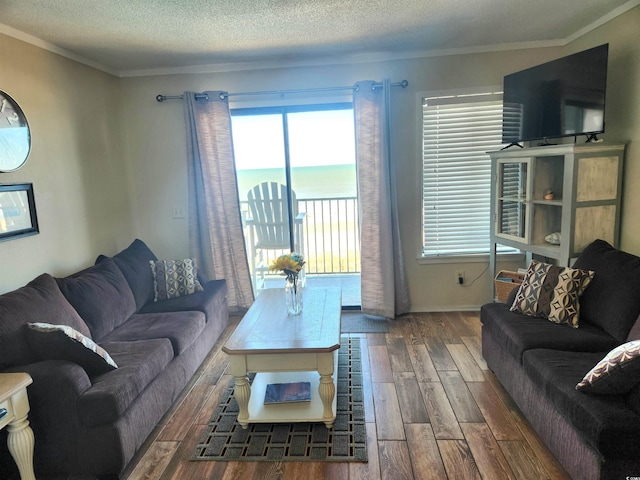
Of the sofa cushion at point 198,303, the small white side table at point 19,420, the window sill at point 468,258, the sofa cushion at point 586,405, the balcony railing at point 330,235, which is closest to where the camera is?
the sofa cushion at point 586,405

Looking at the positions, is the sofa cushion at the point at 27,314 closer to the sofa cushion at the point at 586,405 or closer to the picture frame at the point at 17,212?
the picture frame at the point at 17,212

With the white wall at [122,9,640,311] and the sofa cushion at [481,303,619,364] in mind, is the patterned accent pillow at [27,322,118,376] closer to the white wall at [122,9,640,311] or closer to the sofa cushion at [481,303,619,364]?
the white wall at [122,9,640,311]

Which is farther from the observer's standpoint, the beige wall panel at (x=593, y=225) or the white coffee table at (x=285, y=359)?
the beige wall panel at (x=593, y=225)

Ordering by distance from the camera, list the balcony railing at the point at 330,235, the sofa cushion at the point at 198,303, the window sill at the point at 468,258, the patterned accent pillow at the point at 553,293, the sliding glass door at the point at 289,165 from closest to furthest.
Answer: the patterned accent pillow at the point at 553,293 < the sofa cushion at the point at 198,303 < the window sill at the point at 468,258 < the sliding glass door at the point at 289,165 < the balcony railing at the point at 330,235

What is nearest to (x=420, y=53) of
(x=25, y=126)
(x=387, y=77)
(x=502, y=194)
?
(x=387, y=77)

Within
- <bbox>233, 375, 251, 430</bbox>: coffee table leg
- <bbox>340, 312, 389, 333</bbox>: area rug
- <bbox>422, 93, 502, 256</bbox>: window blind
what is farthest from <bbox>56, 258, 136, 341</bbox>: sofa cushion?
<bbox>422, 93, 502, 256</bbox>: window blind

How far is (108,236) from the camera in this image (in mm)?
3762

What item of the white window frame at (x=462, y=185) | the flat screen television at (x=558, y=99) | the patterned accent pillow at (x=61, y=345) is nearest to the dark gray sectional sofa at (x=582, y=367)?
the flat screen television at (x=558, y=99)

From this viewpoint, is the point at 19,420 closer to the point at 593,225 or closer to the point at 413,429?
the point at 413,429

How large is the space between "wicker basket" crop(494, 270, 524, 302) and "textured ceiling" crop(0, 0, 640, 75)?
79.6 inches

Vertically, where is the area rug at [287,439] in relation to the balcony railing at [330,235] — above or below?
below

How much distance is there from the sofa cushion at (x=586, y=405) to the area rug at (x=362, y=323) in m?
1.72

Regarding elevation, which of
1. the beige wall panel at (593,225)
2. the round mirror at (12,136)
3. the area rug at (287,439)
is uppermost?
the round mirror at (12,136)

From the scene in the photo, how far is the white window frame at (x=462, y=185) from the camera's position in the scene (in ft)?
12.4
